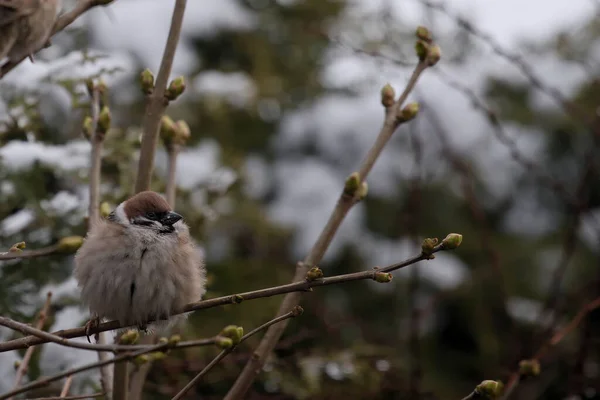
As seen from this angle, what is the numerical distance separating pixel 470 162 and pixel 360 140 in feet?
2.45

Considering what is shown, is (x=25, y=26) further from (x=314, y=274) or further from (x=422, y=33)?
(x=422, y=33)

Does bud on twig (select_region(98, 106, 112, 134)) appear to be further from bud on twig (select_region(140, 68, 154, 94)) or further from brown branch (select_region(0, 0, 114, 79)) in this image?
brown branch (select_region(0, 0, 114, 79))

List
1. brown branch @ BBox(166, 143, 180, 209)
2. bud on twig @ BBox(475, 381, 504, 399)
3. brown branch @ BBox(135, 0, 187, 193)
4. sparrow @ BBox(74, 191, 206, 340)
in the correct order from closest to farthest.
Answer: bud on twig @ BBox(475, 381, 504, 399), brown branch @ BBox(135, 0, 187, 193), sparrow @ BBox(74, 191, 206, 340), brown branch @ BBox(166, 143, 180, 209)

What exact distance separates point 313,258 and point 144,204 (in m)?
0.59

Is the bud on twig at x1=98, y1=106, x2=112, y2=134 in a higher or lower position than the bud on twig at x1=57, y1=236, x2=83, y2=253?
higher

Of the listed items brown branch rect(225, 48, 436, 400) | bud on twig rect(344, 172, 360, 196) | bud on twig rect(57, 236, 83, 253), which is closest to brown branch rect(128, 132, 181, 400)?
brown branch rect(225, 48, 436, 400)

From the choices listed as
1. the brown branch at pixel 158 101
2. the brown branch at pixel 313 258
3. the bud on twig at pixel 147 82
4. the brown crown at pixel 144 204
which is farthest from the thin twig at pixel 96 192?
the brown branch at pixel 313 258

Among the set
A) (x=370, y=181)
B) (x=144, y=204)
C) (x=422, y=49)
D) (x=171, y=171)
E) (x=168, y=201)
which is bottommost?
(x=144, y=204)

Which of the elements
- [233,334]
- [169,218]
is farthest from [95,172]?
[233,334]

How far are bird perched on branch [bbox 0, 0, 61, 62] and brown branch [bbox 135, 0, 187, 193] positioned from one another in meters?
0.40

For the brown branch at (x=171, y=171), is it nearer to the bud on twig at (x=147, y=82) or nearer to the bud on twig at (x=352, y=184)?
the bud on twig at (x=147, y=82)

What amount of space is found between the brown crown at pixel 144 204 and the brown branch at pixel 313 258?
1.75 feet

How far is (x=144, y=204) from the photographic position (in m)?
2.77

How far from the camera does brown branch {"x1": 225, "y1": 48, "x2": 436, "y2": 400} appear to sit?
2543 millimetres
